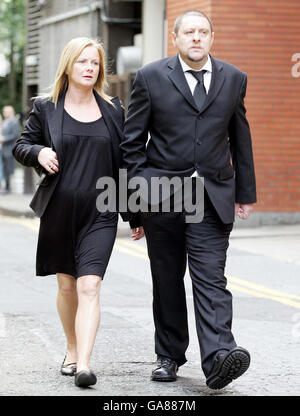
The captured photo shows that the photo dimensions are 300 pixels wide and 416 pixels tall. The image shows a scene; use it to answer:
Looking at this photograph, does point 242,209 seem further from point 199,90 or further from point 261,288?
point 261,288

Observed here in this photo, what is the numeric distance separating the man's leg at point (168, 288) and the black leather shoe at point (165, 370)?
3 cm

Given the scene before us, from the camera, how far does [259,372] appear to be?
6.52 meters

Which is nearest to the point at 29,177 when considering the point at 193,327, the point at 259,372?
the point at 193,327

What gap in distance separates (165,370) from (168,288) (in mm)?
455

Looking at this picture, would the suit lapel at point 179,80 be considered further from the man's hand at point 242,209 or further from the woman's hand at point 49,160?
the woman's hand at point 49,160

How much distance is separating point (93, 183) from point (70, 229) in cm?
29

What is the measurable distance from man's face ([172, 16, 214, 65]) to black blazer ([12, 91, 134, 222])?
612 millimetres

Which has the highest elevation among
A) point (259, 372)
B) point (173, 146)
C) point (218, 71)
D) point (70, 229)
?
point (218, 71)

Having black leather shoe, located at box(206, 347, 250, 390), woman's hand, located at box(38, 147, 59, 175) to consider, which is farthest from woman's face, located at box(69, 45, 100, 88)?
black leather shoe, located at box(206, 347, 250, 390)

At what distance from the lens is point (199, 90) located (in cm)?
599

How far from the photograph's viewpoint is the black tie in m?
5.97

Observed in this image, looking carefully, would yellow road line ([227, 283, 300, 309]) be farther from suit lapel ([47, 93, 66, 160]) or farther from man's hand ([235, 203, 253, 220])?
suit lapel ([47, 93, 66, 160])
